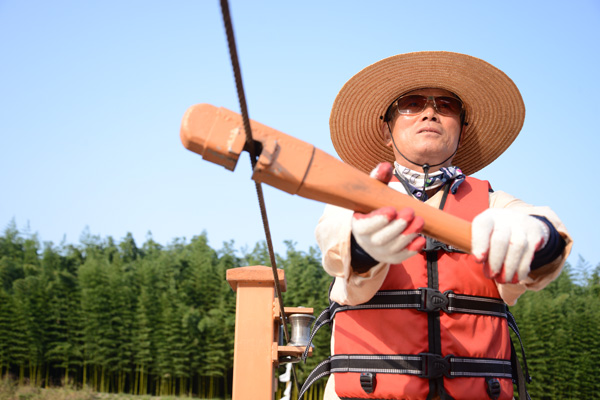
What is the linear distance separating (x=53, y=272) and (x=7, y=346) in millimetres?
3949

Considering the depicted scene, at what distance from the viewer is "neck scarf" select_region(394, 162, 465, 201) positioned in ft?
6.70

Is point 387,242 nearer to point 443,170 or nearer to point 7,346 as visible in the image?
point 443,170

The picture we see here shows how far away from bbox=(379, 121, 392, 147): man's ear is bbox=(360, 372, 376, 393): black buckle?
1.15 meters

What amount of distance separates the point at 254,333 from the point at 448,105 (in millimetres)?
2123

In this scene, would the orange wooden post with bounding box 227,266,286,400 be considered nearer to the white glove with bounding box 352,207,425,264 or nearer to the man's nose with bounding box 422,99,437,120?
the man's nose with bounding box 422,99,437,120

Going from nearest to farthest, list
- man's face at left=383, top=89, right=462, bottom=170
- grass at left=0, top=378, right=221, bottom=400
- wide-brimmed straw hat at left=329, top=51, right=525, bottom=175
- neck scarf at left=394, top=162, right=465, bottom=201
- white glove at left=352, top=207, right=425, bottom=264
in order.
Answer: white glove at left=352, top=207, right=425, bottom=264, neck scarf at left=394, top=162, right=465, bottom=201, man's face at left=383, top=89, right=462, bottom=170, wide-brimmed straw hat at left=329, top=51, right=525, bottom=175, grass at left=0, top=378, right=221, bottom=400

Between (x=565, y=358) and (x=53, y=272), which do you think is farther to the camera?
(x=53, y=272)

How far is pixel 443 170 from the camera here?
81.1 inches

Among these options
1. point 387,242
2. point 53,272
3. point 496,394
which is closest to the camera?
point 387,242

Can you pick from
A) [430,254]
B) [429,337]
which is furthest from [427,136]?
[429,337]

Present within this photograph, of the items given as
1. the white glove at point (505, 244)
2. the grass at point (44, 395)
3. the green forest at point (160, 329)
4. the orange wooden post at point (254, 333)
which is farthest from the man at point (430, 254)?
the green forest at point (160, 329)

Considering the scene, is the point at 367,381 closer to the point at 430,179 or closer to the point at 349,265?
the point at 349,265

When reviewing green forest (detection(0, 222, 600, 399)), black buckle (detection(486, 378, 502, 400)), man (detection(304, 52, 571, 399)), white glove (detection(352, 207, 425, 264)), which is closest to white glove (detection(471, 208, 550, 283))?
man (detection(304, 52, 571, 399))

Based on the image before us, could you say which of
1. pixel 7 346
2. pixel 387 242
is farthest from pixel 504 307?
pixel 7 346
